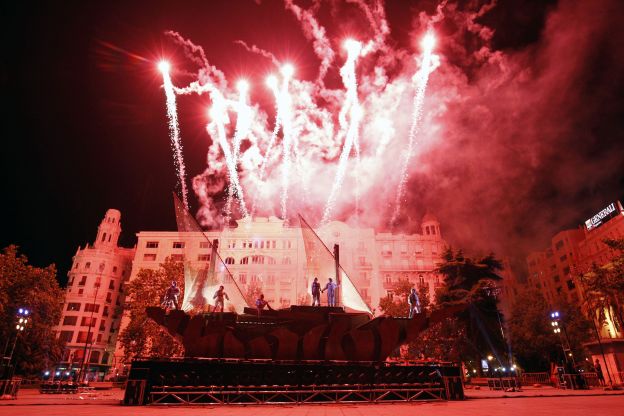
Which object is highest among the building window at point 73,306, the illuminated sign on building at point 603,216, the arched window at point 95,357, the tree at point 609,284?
Answer: the illuminated sign on building at point 603,216

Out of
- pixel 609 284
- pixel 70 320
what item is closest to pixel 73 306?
pixel 70 320

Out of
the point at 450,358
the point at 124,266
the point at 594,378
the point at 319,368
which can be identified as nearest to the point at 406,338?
the point at 319,368

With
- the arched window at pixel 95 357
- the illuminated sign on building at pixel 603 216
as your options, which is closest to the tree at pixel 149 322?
the arched window at pixel 95 357

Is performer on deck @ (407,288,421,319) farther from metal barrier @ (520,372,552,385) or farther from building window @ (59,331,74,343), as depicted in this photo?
building window @ (59,331,74,343)

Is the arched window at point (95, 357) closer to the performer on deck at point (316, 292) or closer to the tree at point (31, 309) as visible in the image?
the tree at point (31, 309)

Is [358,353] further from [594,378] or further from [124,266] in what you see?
[124,266]

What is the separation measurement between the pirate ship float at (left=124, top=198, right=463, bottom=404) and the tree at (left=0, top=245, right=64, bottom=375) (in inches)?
1059

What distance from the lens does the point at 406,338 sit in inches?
763

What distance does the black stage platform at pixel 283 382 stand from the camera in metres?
15.6

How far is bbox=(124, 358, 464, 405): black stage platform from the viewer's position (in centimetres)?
1559

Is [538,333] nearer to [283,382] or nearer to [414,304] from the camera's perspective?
[414,304]

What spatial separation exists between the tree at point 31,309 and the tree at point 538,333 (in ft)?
171

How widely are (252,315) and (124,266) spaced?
6237 cm

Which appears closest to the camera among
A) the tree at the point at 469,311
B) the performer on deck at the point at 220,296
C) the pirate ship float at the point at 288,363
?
the pirate ship float at the point at 288,363
